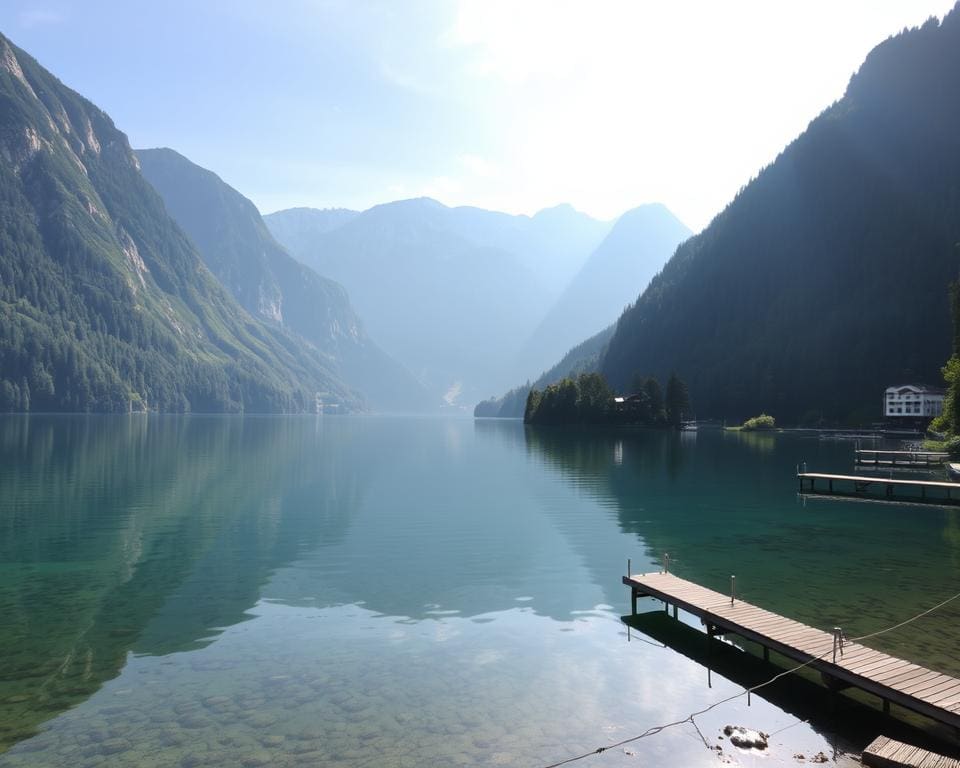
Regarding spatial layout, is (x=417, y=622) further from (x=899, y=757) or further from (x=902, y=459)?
(x=902, y=459)

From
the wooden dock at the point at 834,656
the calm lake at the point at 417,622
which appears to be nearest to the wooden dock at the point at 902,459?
the calm lake at the point at 417,622

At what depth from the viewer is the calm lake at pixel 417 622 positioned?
18.3 metres

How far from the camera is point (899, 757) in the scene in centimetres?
1636

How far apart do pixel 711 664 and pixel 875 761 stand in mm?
7690

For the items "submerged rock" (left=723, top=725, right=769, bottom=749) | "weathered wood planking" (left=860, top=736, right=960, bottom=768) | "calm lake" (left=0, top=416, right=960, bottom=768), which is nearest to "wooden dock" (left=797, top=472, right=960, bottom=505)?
"calm lake" (left=0, top=416, right=960, bottom=768)

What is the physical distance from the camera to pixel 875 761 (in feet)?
54.6

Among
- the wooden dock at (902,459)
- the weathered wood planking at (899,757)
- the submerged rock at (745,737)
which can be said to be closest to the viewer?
the weathered wood planking at (899,757)

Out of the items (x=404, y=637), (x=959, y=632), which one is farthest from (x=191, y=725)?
(x=959, y=632)

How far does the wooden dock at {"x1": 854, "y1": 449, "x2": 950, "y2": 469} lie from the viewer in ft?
314

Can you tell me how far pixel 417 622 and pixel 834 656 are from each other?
15.3 meters

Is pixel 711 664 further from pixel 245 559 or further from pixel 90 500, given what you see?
pixel 90 500

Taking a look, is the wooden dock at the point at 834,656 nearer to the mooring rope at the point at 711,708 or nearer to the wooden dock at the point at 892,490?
the mooring rope at the point at 711,708

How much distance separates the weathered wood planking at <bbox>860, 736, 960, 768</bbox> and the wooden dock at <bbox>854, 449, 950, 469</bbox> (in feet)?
286

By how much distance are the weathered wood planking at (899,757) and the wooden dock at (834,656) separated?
4.76 ft
